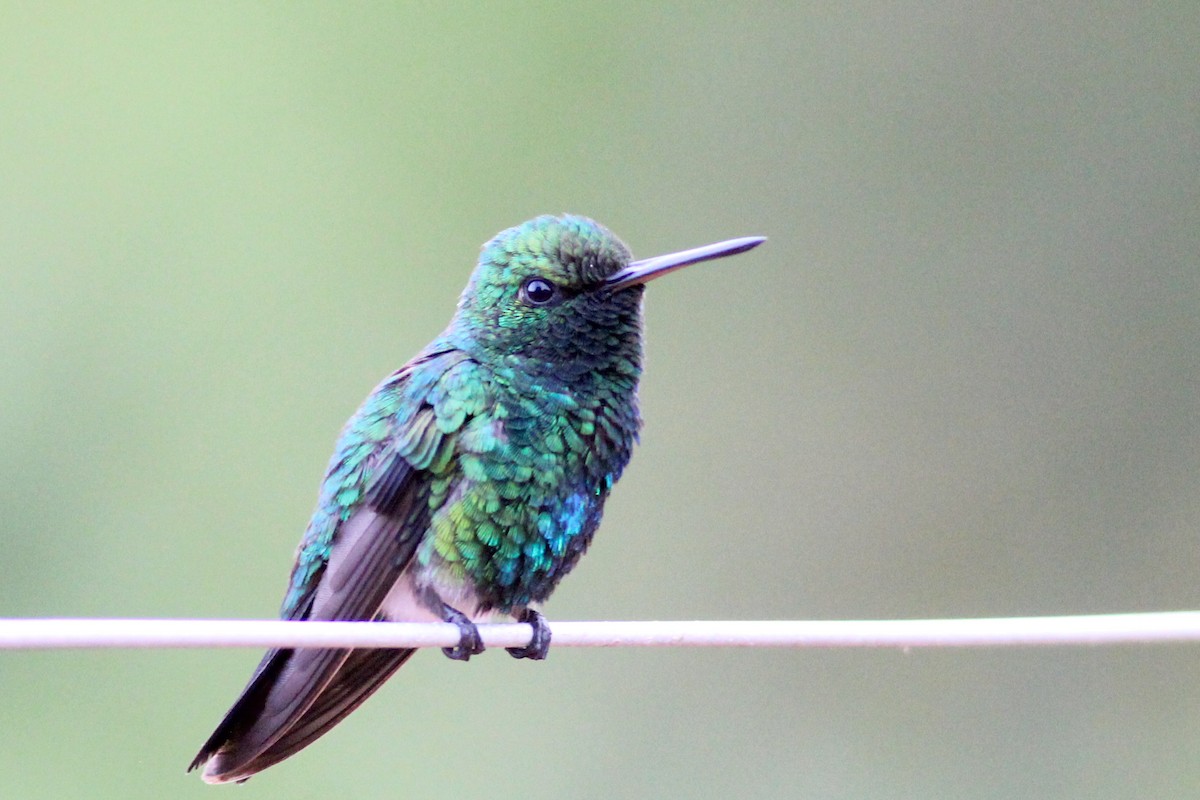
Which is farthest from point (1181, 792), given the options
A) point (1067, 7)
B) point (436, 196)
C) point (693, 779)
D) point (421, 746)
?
point (436, 196)

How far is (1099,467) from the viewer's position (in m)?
3.88

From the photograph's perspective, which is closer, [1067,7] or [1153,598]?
[1153,598]

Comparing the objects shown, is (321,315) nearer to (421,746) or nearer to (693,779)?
(421,746)

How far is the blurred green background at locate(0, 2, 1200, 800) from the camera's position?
353 centimetres

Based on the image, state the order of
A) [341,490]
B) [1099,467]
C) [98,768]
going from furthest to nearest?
1. [1099,467]
2. [98,768]
3. [341,490]

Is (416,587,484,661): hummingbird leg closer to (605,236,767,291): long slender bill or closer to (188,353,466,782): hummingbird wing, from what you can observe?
(188,353,466,782): hummingbird wing

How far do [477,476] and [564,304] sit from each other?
13.2 inches

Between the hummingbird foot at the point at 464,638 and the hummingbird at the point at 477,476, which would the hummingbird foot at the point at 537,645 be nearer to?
the hummingbird at the point at 477,476

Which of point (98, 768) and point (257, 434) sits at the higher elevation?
point (257, 434)

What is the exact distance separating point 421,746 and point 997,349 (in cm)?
220

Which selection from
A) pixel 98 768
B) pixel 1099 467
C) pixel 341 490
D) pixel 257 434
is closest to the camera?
pixel 341 490

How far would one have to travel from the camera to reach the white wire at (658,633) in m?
1.00

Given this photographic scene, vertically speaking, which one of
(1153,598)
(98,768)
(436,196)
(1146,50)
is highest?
(1146,50)

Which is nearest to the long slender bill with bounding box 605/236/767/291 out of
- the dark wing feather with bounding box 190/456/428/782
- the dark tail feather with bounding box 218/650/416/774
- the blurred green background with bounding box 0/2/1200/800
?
the dark wing feather with bounding box 190/456/428/782
